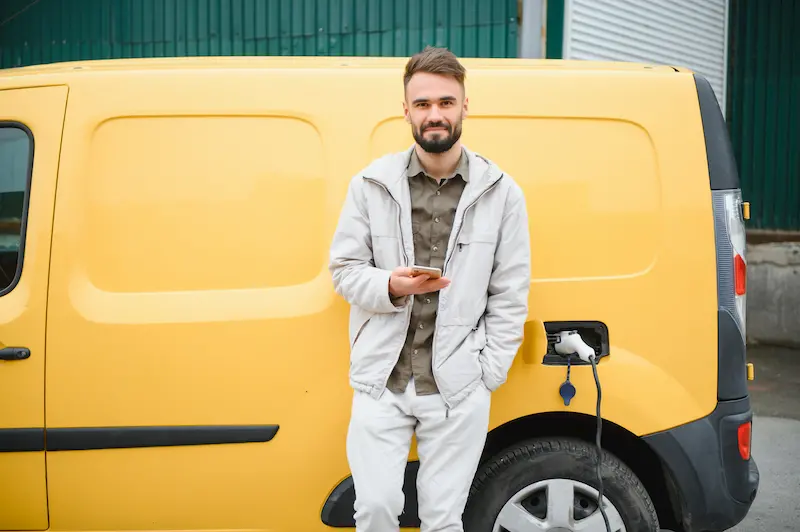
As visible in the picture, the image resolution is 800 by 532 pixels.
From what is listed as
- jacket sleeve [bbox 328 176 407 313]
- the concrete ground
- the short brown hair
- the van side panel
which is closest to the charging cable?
jacket sleeve [bbox 328 176 407 313]

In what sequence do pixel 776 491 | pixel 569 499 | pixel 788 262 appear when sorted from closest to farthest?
pixel 569 499 < pixel 776 491 < pixel 788 262

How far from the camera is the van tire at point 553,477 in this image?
2547 millimetres

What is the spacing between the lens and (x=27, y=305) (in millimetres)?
2574

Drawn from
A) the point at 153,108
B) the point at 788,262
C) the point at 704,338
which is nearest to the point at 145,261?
the point at 153,108

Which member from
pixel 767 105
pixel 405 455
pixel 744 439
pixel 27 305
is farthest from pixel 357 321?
pixel 767 105

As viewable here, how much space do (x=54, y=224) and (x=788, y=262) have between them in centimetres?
717

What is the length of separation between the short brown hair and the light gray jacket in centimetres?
26

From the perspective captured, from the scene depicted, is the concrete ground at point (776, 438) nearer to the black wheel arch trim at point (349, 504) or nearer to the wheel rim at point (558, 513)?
the wheel rim at point (558, 513)

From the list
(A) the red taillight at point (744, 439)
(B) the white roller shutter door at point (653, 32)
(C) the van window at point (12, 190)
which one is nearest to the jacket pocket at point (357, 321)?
(C) the van window at point (12, 190)

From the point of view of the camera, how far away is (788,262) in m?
7.84

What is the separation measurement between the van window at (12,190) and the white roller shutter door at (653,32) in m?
4.33

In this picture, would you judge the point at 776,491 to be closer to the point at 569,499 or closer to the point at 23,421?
the point at 569,499

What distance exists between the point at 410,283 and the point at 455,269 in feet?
0.68

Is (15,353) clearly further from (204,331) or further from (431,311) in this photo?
(431,311)
